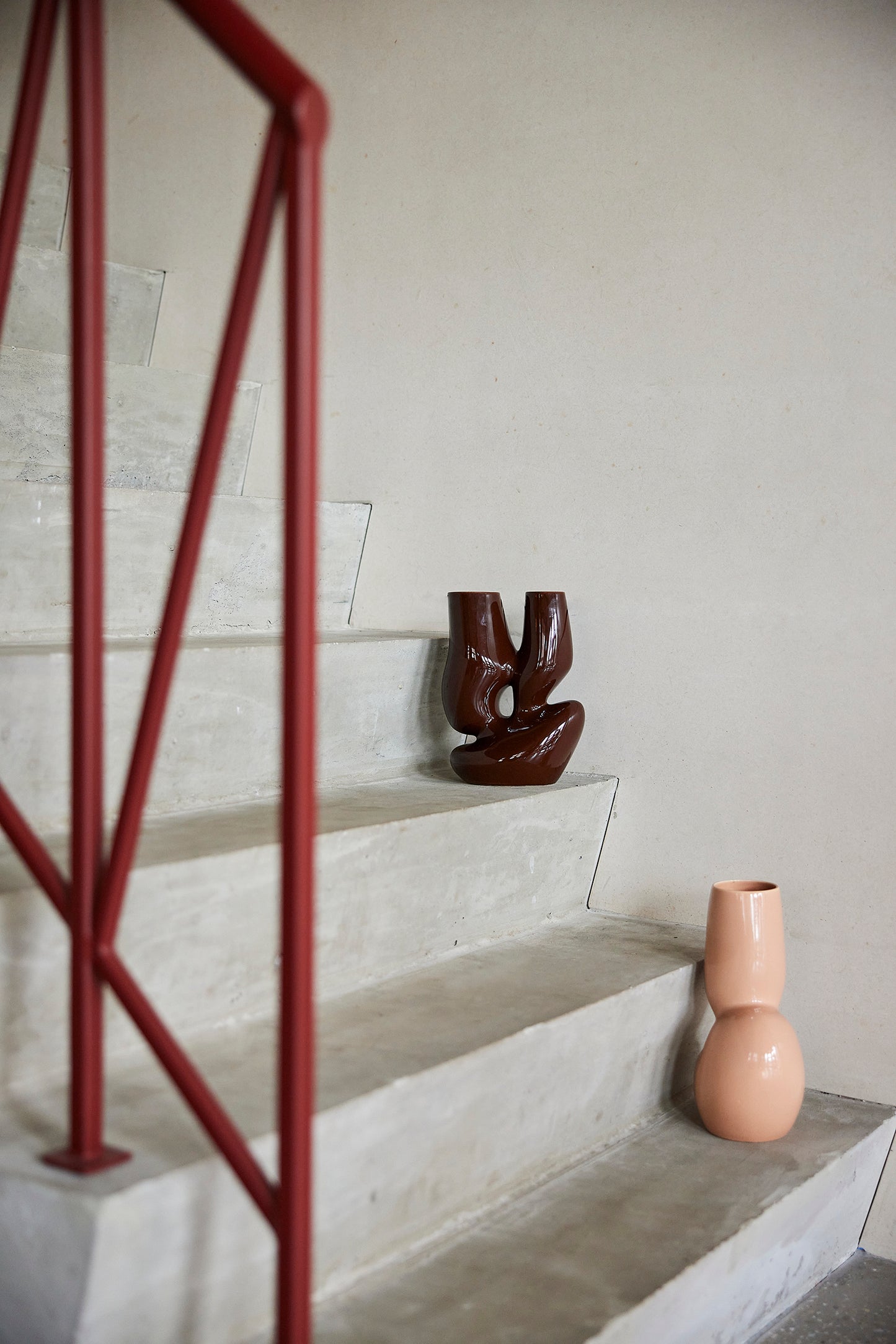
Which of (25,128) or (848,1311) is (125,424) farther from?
(848,1311)

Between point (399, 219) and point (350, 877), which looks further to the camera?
point (399, 219)

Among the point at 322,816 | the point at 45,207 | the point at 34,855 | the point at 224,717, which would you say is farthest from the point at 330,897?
the point at 45,207

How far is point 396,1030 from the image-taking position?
A: 1.17 meters

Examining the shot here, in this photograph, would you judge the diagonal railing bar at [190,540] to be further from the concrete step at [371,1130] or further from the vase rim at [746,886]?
the vase rim at [746,886]

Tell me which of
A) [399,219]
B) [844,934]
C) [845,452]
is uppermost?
[399,219]

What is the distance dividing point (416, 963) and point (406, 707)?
46cm

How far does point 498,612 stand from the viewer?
5.49 ft

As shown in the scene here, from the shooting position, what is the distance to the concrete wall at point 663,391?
61.1 inches

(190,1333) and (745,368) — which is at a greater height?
(745,368)

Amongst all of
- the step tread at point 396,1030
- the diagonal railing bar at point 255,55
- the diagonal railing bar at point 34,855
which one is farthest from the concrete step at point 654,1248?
the diagonal railing bar at point 255,55

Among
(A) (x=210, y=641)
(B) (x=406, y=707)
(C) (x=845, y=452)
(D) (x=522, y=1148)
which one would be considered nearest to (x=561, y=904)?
(B) (x=406, y=707)

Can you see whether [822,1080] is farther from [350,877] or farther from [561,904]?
[350,877]

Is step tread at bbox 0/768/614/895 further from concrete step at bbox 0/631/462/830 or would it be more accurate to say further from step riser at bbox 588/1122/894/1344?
step riser at bbox 588/1122/894/1344

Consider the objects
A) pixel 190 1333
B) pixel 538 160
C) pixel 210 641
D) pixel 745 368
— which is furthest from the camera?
pixel 538 160
